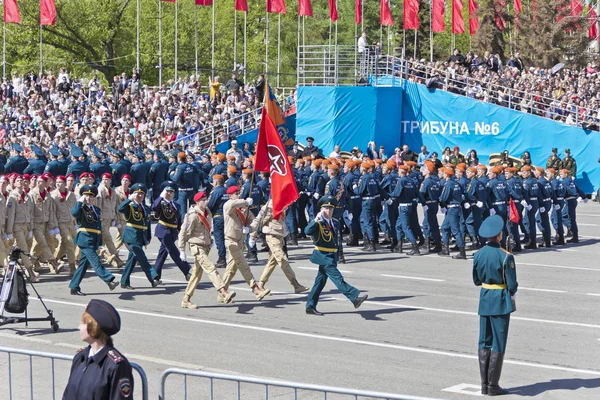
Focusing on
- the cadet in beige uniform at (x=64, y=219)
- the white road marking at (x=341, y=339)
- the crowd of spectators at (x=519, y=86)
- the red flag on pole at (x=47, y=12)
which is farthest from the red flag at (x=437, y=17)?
the white road marking at (x=341, y=339)

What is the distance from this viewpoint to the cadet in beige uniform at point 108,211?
1958 cm

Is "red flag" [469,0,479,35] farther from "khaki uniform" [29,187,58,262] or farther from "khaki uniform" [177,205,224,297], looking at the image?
"khaki uniform" [177,205,224,297]

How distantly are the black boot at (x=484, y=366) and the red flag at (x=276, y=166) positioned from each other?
17.8 feet

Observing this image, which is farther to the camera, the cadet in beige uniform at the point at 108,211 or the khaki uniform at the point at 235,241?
the cadet in beige uniform at the point at 108,211

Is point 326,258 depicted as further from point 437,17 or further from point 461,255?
point 437,17

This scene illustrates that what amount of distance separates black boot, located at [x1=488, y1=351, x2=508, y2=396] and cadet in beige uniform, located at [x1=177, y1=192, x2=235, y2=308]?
222 inches

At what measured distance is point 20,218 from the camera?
1822cm

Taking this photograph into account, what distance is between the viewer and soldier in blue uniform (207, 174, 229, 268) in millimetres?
19359

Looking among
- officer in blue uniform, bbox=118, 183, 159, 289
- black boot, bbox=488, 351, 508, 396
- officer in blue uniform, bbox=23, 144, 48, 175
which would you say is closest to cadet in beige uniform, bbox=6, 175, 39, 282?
officer in blue uniform, bbox=118, 183, 159, 289

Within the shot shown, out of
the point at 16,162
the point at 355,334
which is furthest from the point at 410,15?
the point at 355,334

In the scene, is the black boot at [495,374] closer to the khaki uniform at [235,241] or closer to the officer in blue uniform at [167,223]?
the khaki uniform at [235,241]

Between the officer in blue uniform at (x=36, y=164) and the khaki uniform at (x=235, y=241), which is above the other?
the officer in blue uniform at (x=36, y=164)

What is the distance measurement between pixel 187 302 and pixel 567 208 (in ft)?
35.9

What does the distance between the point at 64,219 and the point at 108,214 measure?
0.91 m
